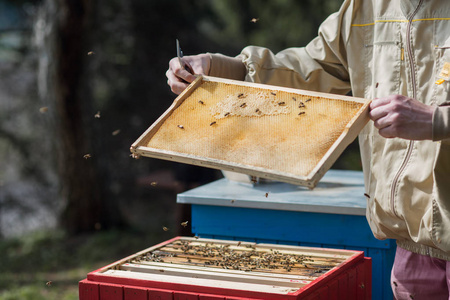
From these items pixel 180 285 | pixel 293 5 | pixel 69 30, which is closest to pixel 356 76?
pixel 180 285

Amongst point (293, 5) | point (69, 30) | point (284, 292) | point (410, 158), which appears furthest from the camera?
point (293, 5)

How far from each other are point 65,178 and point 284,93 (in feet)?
18.6

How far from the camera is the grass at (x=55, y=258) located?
5.96 metres

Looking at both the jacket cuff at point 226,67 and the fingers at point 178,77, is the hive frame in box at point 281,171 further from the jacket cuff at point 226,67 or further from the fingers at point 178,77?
the jacket cuff at point 226,67

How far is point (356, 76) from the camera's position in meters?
2.31

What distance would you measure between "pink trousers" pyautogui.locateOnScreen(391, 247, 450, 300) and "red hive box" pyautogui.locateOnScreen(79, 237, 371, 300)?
0.19m

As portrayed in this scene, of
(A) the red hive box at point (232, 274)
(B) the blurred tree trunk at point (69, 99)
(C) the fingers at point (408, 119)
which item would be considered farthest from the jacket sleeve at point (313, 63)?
(B) the blurred tree trunk at point (69, 99)

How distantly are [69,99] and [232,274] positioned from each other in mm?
5526

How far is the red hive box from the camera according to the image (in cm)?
195

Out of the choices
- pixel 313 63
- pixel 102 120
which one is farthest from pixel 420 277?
pixel 102 120

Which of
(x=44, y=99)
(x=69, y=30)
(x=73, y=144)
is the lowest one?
(x=73, y=144)

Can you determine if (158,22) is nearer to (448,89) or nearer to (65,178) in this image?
(65,178)

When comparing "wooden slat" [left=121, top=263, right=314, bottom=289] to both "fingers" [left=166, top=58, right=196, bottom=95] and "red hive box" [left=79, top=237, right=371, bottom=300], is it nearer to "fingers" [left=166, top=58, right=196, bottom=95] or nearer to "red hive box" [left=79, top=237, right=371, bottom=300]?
"red hive box" [left=79, top=237, right=371, bottom=300]

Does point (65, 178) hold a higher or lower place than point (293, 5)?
lower
